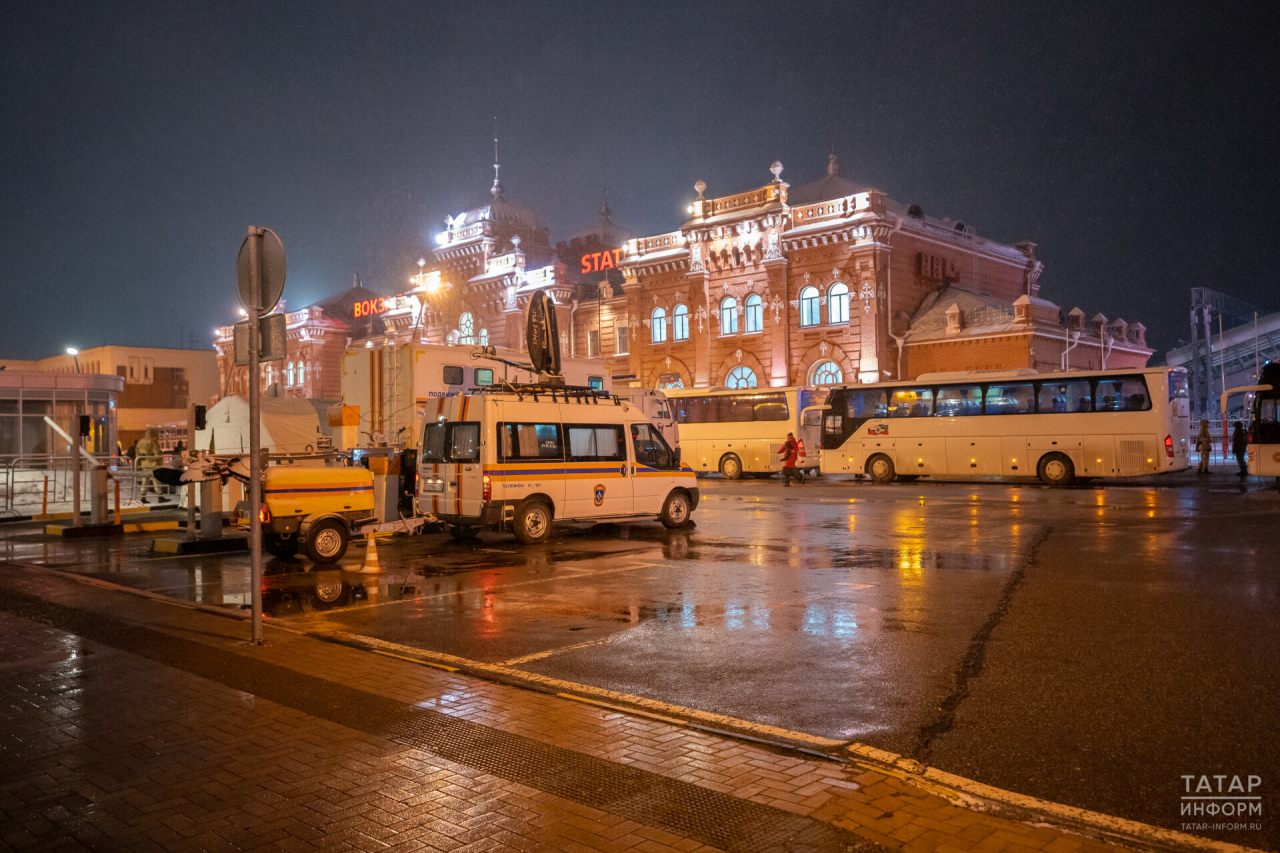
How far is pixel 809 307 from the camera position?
43.4 meters

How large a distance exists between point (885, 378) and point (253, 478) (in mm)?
36048

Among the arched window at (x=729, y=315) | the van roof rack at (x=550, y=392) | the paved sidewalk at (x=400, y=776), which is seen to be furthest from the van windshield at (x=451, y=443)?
the arched window at (x=729, y=315)

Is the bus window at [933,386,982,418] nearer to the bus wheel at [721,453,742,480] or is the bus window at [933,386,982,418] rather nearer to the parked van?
the bus wheel at [721,453,742,480]

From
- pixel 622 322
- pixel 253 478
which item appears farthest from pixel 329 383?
pixel 253 478

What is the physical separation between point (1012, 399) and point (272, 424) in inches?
852

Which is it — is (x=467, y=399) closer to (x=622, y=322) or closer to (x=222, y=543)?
(x=222, y=543)

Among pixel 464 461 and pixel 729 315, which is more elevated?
pixel 729 315

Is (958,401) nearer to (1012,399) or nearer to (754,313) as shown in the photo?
(1012,399)

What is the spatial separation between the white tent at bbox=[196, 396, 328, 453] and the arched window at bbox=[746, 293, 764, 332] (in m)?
24.2

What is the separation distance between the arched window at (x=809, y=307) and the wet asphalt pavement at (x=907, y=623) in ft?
88.4

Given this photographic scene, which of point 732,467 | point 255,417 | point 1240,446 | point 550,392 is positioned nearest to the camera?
point 255,417

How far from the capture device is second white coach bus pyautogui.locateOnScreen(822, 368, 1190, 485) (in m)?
26.4

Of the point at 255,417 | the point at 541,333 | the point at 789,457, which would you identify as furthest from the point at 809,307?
the point at 255,417

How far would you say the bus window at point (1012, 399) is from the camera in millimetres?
28109
